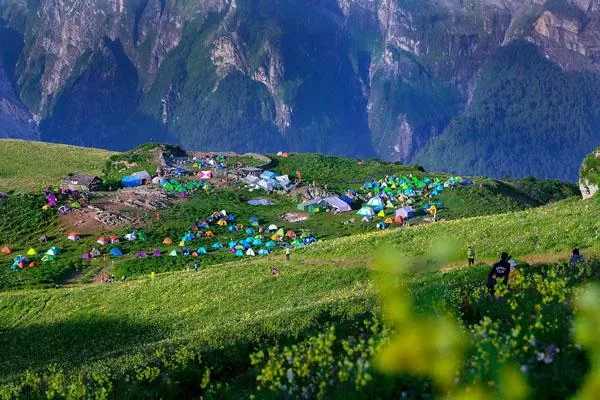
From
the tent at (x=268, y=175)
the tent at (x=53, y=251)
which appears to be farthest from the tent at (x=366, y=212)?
the tent at (x=53, y=251)

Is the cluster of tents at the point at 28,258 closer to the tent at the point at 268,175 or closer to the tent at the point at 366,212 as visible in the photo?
the tent at the point at 366,212

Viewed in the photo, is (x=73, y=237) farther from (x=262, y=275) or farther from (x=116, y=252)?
(x=262, y=275)

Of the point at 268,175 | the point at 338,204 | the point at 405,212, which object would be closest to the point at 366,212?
the point at 338,204

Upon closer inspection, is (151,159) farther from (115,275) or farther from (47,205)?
(115,275)

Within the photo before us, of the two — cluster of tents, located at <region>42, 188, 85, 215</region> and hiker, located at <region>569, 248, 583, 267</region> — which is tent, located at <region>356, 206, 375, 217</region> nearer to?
cluster of tents, located at <region>42, 188, 85, 215</region>

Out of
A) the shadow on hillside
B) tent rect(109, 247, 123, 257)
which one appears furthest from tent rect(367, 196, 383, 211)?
the shadow on hillside

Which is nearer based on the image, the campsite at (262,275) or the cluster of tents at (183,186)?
the campsite at (262,275)
